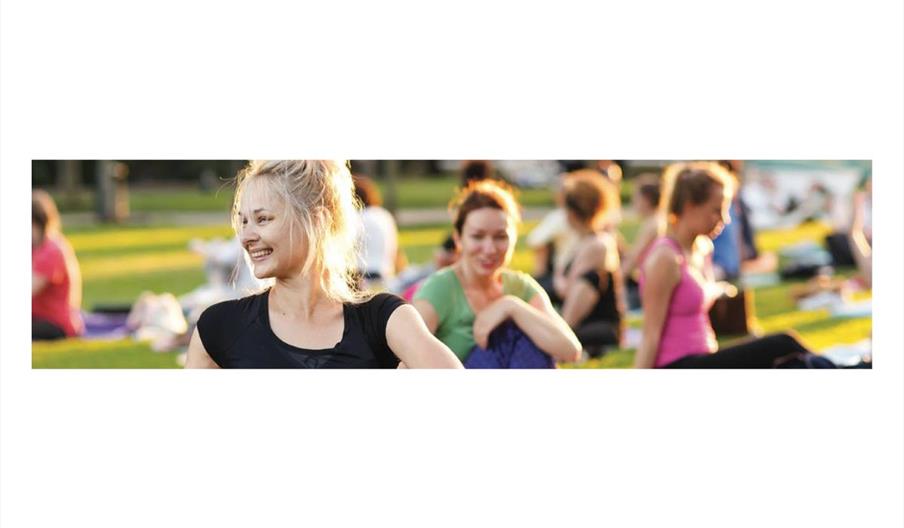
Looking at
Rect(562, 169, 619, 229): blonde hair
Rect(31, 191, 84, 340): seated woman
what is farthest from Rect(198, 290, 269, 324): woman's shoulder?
Rect(31, 191, 84, 340): seated woman

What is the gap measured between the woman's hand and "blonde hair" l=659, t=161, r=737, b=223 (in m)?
1.73

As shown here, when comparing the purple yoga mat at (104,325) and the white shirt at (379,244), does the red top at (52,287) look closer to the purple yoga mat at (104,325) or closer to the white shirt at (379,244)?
the purple yoga mat at (104,325)

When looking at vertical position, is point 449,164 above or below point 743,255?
above

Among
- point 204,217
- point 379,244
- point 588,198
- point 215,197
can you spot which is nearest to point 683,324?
point 588,198

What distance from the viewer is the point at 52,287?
10156mm

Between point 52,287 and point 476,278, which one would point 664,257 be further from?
point 52,287

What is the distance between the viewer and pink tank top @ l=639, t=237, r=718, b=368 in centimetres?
694

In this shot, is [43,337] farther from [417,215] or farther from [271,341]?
[417,215]

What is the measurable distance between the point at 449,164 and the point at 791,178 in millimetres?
10846

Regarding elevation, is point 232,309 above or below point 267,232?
below

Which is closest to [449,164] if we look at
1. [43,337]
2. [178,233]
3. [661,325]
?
[178,233]

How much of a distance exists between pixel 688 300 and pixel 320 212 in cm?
277

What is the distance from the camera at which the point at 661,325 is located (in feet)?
22.8

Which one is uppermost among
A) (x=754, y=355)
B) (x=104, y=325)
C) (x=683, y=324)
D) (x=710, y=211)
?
(x=710, y=211)
